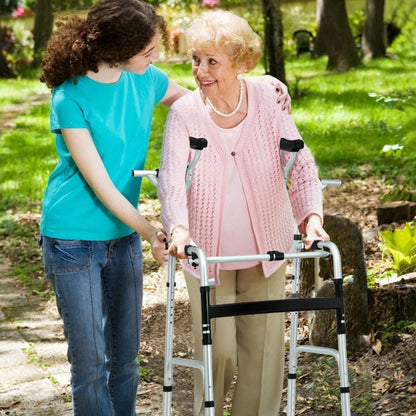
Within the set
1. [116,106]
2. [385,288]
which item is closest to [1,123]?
[385,288]

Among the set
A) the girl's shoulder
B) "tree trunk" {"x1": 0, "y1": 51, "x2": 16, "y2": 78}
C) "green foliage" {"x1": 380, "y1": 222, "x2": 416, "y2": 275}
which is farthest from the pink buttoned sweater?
"tree trunk" {"x1": 0, "y1": 51, "x2": 16, "y2": 78}

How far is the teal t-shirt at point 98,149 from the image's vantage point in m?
3.32

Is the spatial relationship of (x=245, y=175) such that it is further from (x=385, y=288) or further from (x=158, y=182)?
(x=385, y=288)

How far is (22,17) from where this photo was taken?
93.0ft

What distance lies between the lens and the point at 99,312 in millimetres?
3412

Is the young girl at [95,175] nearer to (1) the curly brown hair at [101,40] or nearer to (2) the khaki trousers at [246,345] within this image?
(1) the curly brown hair at [101,40]

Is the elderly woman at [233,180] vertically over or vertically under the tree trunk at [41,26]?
under

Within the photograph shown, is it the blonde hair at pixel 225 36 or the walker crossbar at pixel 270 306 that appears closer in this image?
the walker crossbar at pixel 270 306

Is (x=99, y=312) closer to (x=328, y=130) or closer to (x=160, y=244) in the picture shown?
(x=160, y=244)

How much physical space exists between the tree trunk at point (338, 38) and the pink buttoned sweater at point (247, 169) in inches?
593

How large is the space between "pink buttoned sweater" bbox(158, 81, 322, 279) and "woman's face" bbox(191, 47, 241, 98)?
94 mm

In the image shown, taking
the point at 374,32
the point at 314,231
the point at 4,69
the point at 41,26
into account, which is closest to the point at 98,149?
the point at 314,231

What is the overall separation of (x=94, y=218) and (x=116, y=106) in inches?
16.9

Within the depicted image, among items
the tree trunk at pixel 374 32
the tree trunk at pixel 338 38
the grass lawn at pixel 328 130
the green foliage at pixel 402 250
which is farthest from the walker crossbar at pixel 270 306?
the tree trunk at pixel 374 32
